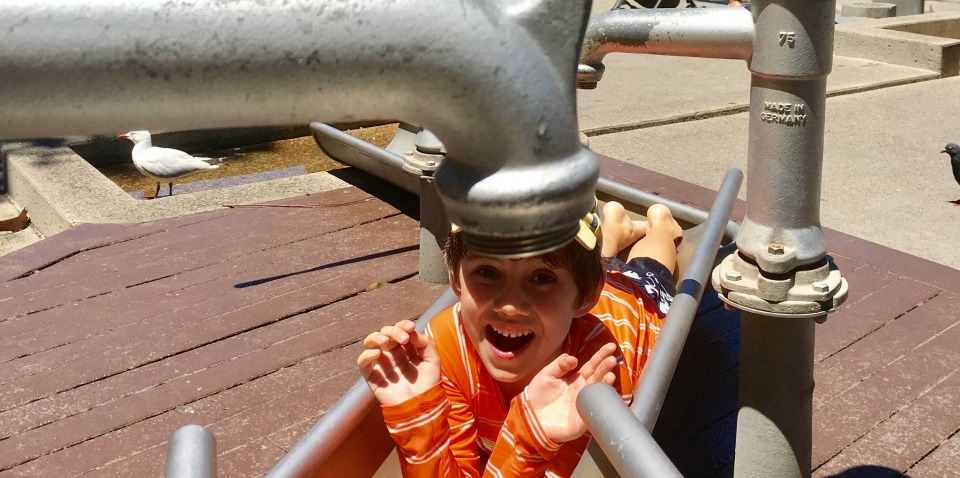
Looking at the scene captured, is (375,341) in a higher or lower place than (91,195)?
higher

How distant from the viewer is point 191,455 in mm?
1213

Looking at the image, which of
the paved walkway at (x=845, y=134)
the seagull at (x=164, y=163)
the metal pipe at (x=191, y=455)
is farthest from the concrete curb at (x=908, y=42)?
the metal pipe at (x=191, y=455)

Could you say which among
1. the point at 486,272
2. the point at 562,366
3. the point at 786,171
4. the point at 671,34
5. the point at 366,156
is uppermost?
the point at 671,34

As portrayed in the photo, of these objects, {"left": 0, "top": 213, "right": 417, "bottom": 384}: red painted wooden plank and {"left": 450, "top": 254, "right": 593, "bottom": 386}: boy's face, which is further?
{"left": 0, "top": 213, "right": 417, "bottom": 384}: red painted wooden plank

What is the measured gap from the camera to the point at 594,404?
4.45 feet

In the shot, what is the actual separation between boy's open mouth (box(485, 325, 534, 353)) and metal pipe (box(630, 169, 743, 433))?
23cm

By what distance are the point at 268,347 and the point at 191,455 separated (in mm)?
1663

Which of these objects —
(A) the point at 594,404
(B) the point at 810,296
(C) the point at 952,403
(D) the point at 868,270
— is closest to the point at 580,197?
(A) the point at 594,404

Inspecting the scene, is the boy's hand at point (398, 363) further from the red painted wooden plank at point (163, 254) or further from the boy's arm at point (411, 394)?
the red painted wooden plank at point (163, 254)

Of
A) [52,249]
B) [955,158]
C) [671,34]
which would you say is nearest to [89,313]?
[52,249]

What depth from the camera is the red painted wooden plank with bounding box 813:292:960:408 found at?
266cm

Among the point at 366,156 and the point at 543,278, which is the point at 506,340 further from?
the point at 366,156

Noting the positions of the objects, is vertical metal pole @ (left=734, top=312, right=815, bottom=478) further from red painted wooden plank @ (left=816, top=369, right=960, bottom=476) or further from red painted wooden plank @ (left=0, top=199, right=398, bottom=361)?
red painted wooden plank @ (left=0, top=199, right=398, bottom=361)

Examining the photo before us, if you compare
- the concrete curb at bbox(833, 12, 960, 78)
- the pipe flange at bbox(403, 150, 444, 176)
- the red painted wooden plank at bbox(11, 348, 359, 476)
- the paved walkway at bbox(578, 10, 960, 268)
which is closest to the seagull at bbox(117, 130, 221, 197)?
the paved walkway at bbox(578, 10, 960, 268)
